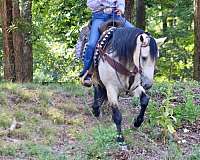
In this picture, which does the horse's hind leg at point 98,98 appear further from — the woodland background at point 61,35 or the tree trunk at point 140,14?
the tree trunk at point 140,14

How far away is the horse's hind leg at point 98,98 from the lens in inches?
322

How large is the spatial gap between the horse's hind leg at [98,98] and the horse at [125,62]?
351 mm

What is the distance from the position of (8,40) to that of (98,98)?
7.27 m

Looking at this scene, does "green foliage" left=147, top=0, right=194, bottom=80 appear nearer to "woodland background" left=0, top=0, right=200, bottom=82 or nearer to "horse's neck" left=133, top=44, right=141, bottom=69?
"woodland background" left=0, top=0, right=200, bottom=82

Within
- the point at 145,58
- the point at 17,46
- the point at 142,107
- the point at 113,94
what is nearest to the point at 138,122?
the point at 142,107

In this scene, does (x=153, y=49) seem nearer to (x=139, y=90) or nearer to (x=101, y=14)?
(x=139, y=90)

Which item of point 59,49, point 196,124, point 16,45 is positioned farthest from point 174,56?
point 196,124

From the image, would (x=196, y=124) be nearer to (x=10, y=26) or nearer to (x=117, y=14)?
(x=117, y=14)

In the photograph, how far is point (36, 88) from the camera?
9.98 m

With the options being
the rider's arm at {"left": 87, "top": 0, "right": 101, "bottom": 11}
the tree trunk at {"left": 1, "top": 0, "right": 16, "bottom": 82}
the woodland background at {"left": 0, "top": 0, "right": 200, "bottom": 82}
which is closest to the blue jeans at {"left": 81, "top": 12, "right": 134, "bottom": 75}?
the rider's arm at {"left": 87, "top": 0, "right": 101, "bottom": 11}

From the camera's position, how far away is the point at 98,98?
27.7 ft

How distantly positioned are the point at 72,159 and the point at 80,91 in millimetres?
4008

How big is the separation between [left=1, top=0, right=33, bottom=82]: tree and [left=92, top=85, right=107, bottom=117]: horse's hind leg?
5968 mm

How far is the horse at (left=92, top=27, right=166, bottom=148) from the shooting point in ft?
21.7
